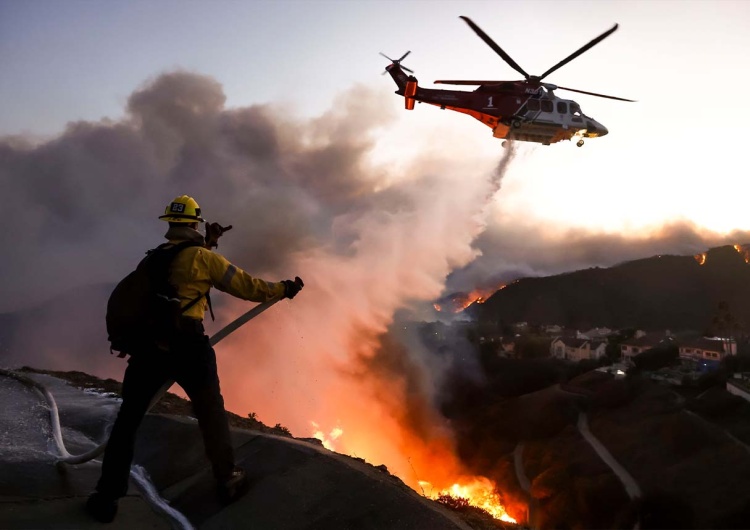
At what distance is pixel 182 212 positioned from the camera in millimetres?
4301

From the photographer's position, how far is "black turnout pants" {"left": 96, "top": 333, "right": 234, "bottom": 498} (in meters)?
3.84

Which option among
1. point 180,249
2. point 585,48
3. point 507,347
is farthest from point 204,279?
point 507,347

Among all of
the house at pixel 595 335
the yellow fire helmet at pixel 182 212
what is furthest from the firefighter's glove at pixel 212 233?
the house at pixel 595 335

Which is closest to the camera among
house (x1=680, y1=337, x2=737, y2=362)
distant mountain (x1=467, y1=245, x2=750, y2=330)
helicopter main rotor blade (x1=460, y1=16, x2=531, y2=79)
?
helicopter main rotor blade (x1=460, y1=16, x2=531, y2=79)

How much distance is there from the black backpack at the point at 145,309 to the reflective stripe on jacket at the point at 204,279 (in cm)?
8

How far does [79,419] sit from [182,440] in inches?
81.6

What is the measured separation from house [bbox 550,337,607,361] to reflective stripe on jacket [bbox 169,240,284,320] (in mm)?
82321

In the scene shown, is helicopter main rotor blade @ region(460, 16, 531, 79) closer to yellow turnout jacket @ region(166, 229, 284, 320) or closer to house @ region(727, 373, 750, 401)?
yellow turnout jacket @ region(166, 229, 284, 320)

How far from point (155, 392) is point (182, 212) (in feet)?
5.05

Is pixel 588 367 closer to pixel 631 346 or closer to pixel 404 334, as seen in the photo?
pixel 631 346

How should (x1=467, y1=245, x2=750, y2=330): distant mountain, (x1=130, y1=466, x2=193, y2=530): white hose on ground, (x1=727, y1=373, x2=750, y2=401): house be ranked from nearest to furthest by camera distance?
1. (x1=130, y1=466, x2=193, y2=530): white hose on ground
2. (x1=727, y1=373, x2=750, y2=401): house
3. (x1=467, y1=245, x2=750, y2=330): distant mountain

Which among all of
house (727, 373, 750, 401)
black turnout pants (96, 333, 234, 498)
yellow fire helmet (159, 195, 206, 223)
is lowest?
black turnout pants (96, 333, 234, 498)

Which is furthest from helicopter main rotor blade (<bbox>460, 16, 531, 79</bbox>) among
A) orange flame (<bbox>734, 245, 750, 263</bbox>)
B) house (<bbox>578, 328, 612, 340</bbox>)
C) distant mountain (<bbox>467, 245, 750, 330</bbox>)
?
orange flame (<bbox>734, 245, 750, 263</bbox>)

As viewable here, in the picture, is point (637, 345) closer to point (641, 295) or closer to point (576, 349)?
point (576, 349)
